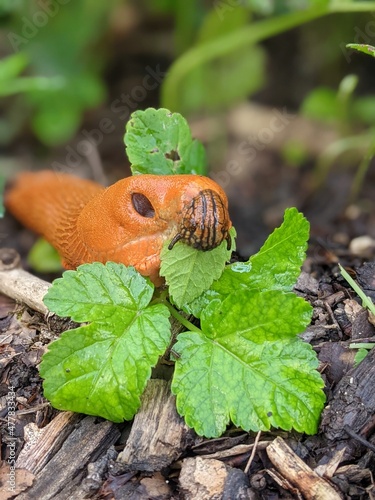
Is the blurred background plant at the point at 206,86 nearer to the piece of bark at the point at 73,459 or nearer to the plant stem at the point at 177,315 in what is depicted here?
the plant stem at the point at 177,315

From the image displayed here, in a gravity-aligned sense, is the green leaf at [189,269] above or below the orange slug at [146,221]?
below

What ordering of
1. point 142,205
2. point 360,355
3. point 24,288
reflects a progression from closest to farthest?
point 360,355 → point 142,205 → point 24,288

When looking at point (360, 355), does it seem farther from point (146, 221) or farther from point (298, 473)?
point (146, 221)

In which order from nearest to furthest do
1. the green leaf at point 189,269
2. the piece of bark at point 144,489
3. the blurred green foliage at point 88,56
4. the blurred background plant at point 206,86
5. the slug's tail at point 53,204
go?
the piece of bark at point 144,489 < the green leaf at point 189,269 < the slug's tail at point 53,204 < the blurred background plant at point 206,86 < the blurred green foliage at point 88,56

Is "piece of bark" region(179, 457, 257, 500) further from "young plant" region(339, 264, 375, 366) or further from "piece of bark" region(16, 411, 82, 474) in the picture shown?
"young plant" region(339, 264, 375, 366)

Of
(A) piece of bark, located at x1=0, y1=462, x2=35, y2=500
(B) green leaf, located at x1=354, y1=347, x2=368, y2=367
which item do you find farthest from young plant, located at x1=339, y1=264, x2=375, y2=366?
(A) piece of bark, located at x1=0, y1=462, x2=35, y2=500

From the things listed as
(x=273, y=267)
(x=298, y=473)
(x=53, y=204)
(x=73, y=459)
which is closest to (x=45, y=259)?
(x=53, y=204)

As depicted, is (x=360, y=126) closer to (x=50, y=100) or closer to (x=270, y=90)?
(x=270, y=90)

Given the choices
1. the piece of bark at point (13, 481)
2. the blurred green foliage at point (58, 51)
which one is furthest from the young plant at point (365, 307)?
the blurred green foliage at point (58, 51)
